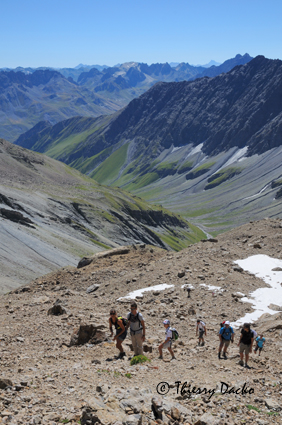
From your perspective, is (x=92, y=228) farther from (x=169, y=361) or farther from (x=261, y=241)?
(x=169, y=361)

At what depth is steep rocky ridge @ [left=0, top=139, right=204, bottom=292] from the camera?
234 ft

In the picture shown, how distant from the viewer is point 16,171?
15238 centimetres

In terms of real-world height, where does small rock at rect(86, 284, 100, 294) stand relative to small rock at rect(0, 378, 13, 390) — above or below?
below

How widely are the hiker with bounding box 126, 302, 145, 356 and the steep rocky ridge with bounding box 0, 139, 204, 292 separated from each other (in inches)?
→ 1457

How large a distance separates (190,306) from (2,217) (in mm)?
66053

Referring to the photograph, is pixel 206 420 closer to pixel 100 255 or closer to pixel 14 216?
pixel 100 255

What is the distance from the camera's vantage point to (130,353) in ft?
60.2

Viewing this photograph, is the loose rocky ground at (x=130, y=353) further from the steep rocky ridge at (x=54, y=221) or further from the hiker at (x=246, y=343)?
the steep rocky ridge at (x=54, y=221)

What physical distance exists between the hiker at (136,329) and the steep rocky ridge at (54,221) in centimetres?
3701

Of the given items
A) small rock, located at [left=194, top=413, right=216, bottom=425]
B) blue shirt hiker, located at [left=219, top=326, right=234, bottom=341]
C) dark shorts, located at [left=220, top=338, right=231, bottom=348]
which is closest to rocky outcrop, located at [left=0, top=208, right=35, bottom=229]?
dark shorts, located at [left=220, top=338, right=231, bottom=348]

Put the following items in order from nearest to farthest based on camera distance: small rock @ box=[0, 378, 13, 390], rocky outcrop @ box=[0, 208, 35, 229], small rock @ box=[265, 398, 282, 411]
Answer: small rock @ box=[0, 378, 13, 390] → small rock @ box=[265, 398, 282, 411] → rocky outcrop @ box=[0, 208, 35, 229]

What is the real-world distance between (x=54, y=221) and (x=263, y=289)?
78757 millimetres

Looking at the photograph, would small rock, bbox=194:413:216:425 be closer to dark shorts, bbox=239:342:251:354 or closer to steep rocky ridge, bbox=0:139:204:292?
dark shorts, bbox=239:342:251:354

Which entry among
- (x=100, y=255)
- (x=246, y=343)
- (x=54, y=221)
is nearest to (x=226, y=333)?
(x=246, y=343)
